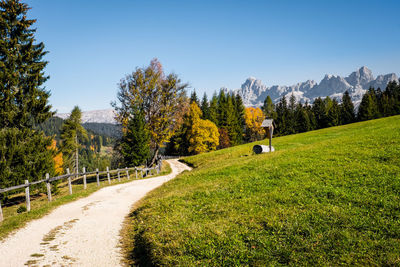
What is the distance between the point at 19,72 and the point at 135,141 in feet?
52.1

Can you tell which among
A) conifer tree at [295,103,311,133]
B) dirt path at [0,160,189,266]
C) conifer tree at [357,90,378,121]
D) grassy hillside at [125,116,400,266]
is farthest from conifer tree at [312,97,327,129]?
dirt path at [0,160,189,266]

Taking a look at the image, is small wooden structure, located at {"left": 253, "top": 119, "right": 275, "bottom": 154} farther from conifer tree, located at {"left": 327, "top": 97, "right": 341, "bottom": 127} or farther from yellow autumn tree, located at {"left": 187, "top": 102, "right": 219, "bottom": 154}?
conifer tree, located at {"left": 327, "top": 97, "right": 341, "bottom": 127}

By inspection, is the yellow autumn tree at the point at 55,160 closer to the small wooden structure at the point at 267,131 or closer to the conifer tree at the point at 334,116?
the small wooden structure at the point at 267,131

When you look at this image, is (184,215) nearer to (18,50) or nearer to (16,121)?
(16,121)

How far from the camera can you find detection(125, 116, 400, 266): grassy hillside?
5.40 meters

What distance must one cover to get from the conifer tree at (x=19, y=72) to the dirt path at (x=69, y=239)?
1474cm

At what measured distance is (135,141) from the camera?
33.7m

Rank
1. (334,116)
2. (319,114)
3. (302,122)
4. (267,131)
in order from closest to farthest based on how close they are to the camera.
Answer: (267,131)
(334,116)
(302,122)
(319,114)

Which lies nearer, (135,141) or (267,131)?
(267,131)

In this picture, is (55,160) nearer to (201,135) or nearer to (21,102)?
(21,102)

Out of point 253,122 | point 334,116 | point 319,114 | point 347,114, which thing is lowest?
point 334,116

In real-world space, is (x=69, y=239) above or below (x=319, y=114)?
below

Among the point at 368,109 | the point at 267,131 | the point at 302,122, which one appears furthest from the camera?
the point at 302,122

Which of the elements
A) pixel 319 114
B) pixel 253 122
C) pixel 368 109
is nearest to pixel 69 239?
pixel 253 122
